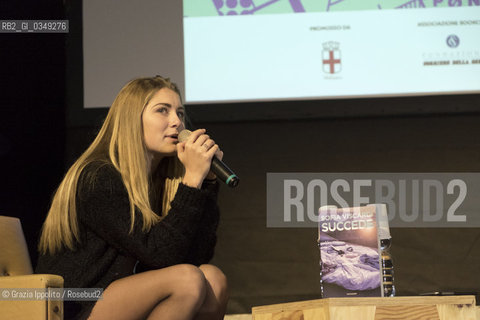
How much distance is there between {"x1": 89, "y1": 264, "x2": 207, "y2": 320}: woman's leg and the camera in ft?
5.35

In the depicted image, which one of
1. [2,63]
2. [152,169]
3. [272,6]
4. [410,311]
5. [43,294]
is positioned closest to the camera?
[43,294]

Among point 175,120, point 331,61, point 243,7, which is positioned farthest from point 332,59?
point 175,120

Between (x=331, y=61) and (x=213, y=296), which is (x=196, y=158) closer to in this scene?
(x=213, y=296)

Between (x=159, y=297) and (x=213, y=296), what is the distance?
6.4 inches

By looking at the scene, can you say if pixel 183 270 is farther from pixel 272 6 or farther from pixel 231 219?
pixel 272 6

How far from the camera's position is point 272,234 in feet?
10.2

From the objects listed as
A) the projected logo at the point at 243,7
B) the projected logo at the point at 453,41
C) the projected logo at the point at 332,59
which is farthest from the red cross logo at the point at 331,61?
the projected logo at the point at 453,41

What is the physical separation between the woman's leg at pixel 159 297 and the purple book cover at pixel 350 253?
0.39 meters

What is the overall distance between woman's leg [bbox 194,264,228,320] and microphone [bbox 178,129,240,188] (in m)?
0.25

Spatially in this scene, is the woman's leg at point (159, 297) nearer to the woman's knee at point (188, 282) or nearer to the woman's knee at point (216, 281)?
the woman's knee at point (188, 282)

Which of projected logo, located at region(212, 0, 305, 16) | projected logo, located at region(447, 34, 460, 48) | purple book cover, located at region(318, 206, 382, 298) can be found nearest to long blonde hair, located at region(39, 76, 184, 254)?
purple book cover, located at region(318, 206, 382, 298)

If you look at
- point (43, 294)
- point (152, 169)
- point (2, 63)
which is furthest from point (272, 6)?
point (43, 294)

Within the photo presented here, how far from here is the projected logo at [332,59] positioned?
300cm

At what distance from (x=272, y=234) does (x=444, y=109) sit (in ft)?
3.05
